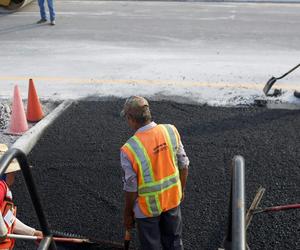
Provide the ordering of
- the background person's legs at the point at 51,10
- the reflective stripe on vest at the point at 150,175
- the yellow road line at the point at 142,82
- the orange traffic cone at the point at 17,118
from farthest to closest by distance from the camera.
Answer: the background person's legs at the point at 51,10
the yellow road line at the point at 142,82
the orange traffic cone at the point at 17,118
the reflective stripe on vest at the point at 150,175

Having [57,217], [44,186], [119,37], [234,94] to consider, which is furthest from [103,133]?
[119,37]

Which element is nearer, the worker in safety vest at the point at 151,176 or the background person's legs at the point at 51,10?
the worker in safety vest at the point at 151,176

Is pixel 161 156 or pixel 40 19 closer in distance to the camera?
pixel 161 156

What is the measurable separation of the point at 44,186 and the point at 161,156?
2245 millimetres

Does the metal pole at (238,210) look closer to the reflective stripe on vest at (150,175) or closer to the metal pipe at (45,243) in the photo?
the reflective stripe on vest at (150,175)

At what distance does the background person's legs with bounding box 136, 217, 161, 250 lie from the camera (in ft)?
12.6

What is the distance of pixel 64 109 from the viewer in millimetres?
7211

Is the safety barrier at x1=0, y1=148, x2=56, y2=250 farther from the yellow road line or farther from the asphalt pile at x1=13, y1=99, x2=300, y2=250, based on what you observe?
the yellow road line

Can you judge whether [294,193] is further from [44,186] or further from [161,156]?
[44,186]

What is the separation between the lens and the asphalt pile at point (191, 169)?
4.63 metres

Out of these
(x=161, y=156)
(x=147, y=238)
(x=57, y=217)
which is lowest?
(x=57, y=217)

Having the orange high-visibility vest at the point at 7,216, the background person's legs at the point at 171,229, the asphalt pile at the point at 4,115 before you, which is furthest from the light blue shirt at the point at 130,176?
the asphalt pile at the point at 4,115

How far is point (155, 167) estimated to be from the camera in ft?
11.9

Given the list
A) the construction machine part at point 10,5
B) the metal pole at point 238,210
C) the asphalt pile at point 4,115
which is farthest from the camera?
the construction machine part at point 10,5
